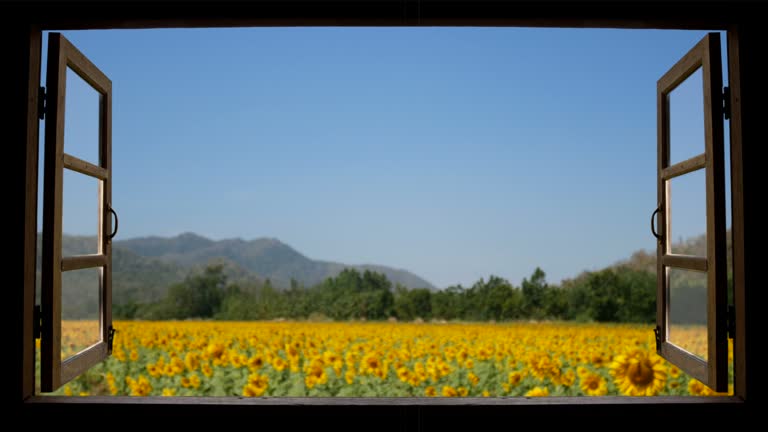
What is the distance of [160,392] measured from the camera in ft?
14.3

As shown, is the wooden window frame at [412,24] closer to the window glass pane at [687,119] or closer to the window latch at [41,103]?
the window latch at [41,103]

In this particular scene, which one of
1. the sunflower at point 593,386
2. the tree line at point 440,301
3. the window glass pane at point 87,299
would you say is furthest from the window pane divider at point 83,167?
the tree line at point 440,301

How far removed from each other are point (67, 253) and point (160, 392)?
248 centimetres

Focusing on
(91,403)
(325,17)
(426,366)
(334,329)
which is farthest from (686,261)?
(334,329)

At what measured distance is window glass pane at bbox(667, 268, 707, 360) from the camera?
2203 millimetres

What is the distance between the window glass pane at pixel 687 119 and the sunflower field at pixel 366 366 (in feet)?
4.23

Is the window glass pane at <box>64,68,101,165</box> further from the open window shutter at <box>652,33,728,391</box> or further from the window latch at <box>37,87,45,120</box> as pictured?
the open window shutter at <box>652,33,728,391</box>

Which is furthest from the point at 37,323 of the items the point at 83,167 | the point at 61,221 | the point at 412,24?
the point at 412,24

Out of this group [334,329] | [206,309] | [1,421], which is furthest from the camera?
[206,309]

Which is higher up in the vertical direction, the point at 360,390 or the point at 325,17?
the point at 325,17

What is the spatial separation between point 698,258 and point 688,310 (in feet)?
1.86

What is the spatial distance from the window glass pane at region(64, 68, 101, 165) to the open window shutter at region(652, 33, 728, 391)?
1935 millimetres

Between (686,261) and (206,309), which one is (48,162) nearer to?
(686,261)

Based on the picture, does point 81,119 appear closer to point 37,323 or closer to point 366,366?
point 37,323
